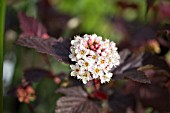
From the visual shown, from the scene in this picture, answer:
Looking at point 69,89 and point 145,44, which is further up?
point 145,44

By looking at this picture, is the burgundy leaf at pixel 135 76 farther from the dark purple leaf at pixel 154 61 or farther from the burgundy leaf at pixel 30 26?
the burgundy leaf at pixel 30 26

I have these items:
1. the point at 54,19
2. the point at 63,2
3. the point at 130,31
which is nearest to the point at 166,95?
the point at 130,31

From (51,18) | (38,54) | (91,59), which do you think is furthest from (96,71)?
(51,18)

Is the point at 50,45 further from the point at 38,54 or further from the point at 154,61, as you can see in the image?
the point at 38,54

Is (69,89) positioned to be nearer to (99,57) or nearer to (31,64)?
(99,57)

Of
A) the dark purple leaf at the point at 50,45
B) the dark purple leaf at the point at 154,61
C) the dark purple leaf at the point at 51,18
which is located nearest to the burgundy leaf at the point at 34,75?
the dark purple leaf at the point at 50,45

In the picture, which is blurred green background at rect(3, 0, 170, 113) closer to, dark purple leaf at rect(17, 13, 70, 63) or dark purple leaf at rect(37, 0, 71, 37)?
dark purple leaf at rect(37, 0, 71, 37)
